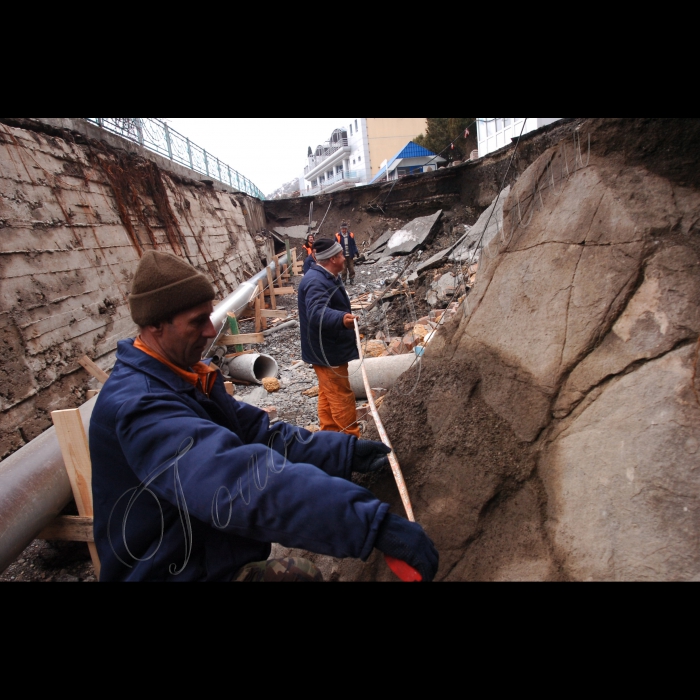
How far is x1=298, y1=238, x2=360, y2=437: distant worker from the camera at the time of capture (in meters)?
3.72

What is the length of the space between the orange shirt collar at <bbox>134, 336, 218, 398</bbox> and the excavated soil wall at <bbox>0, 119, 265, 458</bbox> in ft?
9.97

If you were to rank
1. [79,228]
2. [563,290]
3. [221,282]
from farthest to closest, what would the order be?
1. [221,282]
2. [79,228]
3. [563,290]

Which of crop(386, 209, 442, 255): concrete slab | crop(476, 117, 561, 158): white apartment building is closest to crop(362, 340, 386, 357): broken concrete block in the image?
crop(386, 209, 442, 255): concrete slab

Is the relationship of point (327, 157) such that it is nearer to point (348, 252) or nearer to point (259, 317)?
point (348, 252)

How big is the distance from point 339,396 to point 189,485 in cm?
279

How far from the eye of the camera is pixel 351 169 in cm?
3672

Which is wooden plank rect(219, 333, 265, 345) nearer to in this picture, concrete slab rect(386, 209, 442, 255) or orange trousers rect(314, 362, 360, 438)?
orange trousers rect(314, 362, 360, 438)

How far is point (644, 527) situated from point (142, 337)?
6.98 ft

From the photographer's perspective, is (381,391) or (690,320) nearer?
(690,320)

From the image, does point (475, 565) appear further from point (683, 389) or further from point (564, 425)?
point (683, 389)

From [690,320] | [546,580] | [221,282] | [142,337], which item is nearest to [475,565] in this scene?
[546,580]

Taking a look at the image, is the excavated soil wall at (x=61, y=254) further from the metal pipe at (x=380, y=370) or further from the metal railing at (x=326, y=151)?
the metal railing at (x=326, y=151)

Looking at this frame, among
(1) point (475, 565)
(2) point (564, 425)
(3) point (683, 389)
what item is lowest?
(1) point (475, 565)

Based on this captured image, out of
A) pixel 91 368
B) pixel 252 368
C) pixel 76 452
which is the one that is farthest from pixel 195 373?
pixel 252 368
